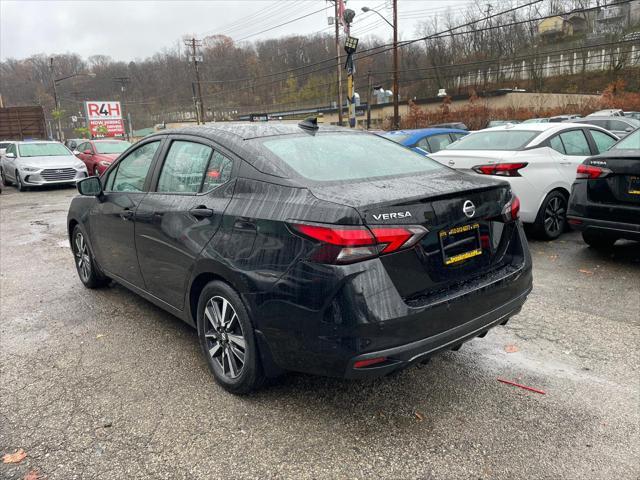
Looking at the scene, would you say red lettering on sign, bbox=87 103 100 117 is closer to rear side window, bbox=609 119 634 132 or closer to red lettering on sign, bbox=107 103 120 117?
red lettering on sign, bbox=107 103 120 117

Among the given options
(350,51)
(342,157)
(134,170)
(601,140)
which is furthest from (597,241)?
(350,51)

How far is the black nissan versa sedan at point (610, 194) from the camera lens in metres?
4.92

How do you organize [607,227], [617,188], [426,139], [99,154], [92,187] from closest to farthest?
[92,187], [617,188], [607,227], [426,139], [99,154]

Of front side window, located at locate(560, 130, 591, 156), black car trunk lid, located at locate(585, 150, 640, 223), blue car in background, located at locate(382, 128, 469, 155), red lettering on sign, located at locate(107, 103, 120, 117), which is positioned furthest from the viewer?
red lettering on sign, located at locate(107, 103, 120, 117)

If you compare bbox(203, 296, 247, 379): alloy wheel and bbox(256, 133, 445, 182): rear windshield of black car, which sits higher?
bbox(256, 133, 445, 182): rear windshield of black car

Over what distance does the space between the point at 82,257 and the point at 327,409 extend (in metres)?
3.62

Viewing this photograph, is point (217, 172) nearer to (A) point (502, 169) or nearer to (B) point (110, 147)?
(A) point (502, 169)

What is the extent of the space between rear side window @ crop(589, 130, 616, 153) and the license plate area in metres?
5.54

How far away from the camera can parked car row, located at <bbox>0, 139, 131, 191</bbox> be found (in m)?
15.3

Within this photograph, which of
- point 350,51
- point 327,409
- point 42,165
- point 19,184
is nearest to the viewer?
point 327,409

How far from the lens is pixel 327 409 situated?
9.52 feet

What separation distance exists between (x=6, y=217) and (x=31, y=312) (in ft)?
24.7

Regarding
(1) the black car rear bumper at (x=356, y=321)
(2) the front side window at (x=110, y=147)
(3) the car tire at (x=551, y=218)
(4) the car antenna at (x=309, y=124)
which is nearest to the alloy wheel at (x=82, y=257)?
(4) the car antenna at (x=309, y=124)

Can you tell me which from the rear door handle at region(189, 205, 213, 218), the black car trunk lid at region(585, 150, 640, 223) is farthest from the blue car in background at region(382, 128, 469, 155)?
the rear door handle at region(189, 205, 213, 218)
